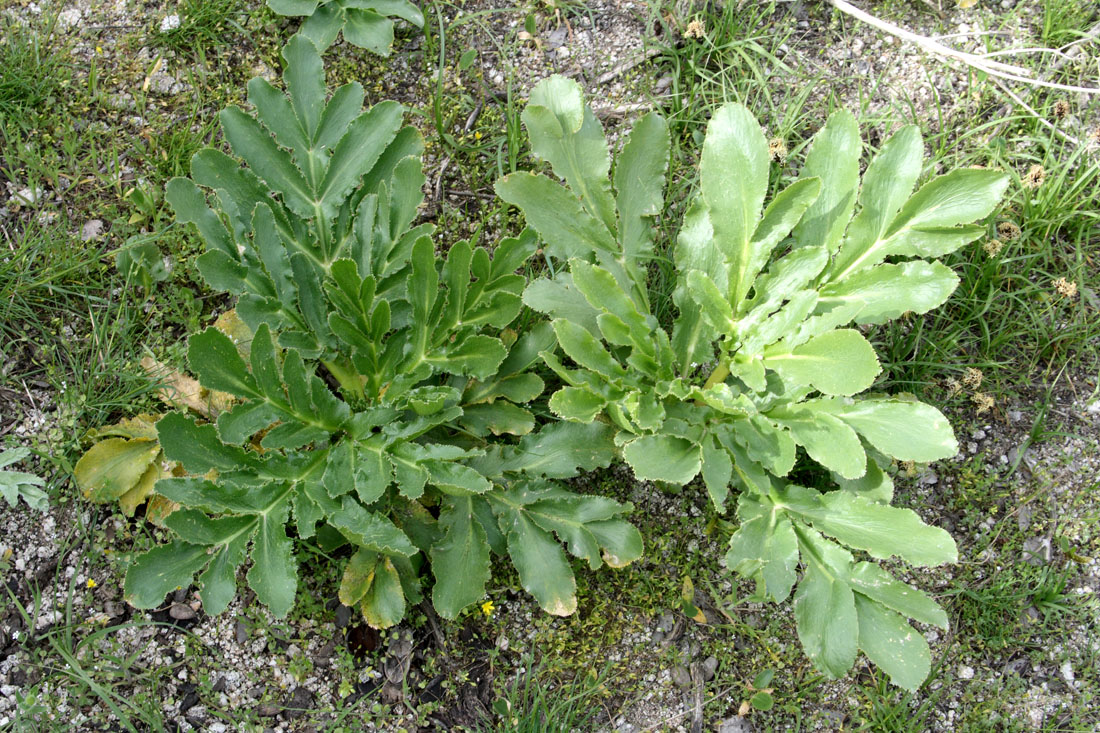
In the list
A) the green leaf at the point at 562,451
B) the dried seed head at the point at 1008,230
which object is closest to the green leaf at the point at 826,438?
the green leaf at the point at 562,451

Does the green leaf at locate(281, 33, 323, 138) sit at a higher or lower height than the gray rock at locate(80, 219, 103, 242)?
higher

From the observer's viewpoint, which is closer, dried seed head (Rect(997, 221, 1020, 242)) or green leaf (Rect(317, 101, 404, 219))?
green leaf (Rect(317, 101, 404, 219))

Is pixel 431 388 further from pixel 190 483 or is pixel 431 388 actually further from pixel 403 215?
pixel 190 483

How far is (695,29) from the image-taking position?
3504 mm

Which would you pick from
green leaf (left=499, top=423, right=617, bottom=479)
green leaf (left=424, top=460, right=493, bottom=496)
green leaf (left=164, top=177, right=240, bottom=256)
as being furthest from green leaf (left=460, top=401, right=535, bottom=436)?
green leaf (left=164, top=177, right=240, bottom=256)

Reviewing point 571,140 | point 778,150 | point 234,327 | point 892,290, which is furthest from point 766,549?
point 234,327

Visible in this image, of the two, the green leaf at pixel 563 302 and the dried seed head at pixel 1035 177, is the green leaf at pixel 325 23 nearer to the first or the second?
the green leaf at pixel 563 302

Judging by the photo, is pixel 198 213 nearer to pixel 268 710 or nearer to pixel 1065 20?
pixel 268 710

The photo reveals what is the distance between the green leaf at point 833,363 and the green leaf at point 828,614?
0.52 meters

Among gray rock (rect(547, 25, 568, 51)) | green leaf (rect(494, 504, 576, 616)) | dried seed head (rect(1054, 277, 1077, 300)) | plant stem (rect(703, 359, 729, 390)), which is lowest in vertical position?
dried seed head (rect(1054, 277, 1077, 300))

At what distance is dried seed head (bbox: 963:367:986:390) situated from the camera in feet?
10.6

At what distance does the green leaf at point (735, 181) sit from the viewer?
2.78 m

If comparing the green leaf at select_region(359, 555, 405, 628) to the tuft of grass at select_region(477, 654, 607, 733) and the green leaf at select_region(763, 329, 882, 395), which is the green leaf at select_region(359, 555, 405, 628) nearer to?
the tuft of grass at select_region(477, 654, 607, 733)

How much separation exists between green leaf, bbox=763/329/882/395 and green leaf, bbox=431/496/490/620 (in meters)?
1.03
